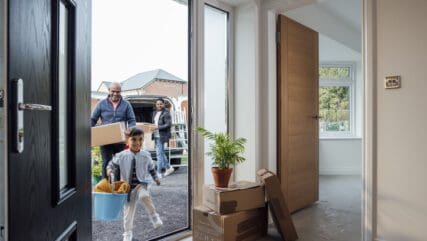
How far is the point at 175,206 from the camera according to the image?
320 centimetres

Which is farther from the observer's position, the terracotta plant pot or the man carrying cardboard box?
the man carrying cardboard box

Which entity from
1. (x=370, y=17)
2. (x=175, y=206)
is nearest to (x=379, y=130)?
(x=370, y=17)

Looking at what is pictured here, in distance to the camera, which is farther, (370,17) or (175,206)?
(175,206)

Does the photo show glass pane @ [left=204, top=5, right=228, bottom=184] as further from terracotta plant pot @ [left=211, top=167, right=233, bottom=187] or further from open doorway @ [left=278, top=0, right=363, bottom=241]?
open doorway @ [left=278, top=0, right=363, bottom=241]

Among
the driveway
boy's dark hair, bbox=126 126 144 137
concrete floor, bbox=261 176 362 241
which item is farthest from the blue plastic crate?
concrete floor, bbox=261 176 362 241

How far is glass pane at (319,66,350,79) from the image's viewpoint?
601 cm

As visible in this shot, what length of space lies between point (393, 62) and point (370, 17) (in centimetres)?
38

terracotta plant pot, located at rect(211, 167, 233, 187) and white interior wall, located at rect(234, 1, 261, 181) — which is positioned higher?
white interior wall, located at rect(234, 1, 261, 181)

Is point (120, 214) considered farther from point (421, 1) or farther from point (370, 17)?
point (421, 1)

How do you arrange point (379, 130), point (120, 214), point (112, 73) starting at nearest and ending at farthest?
point (379, 130) < point (120, 214) < point (112, 73)

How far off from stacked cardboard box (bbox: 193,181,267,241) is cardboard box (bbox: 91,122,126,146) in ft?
3.08

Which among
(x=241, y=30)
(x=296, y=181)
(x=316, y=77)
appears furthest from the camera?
(x=316, y=77)

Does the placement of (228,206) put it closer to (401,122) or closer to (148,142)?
(148,142)

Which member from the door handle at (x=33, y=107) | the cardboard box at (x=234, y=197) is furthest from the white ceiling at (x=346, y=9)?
the door handle at (x=33, y=107)
